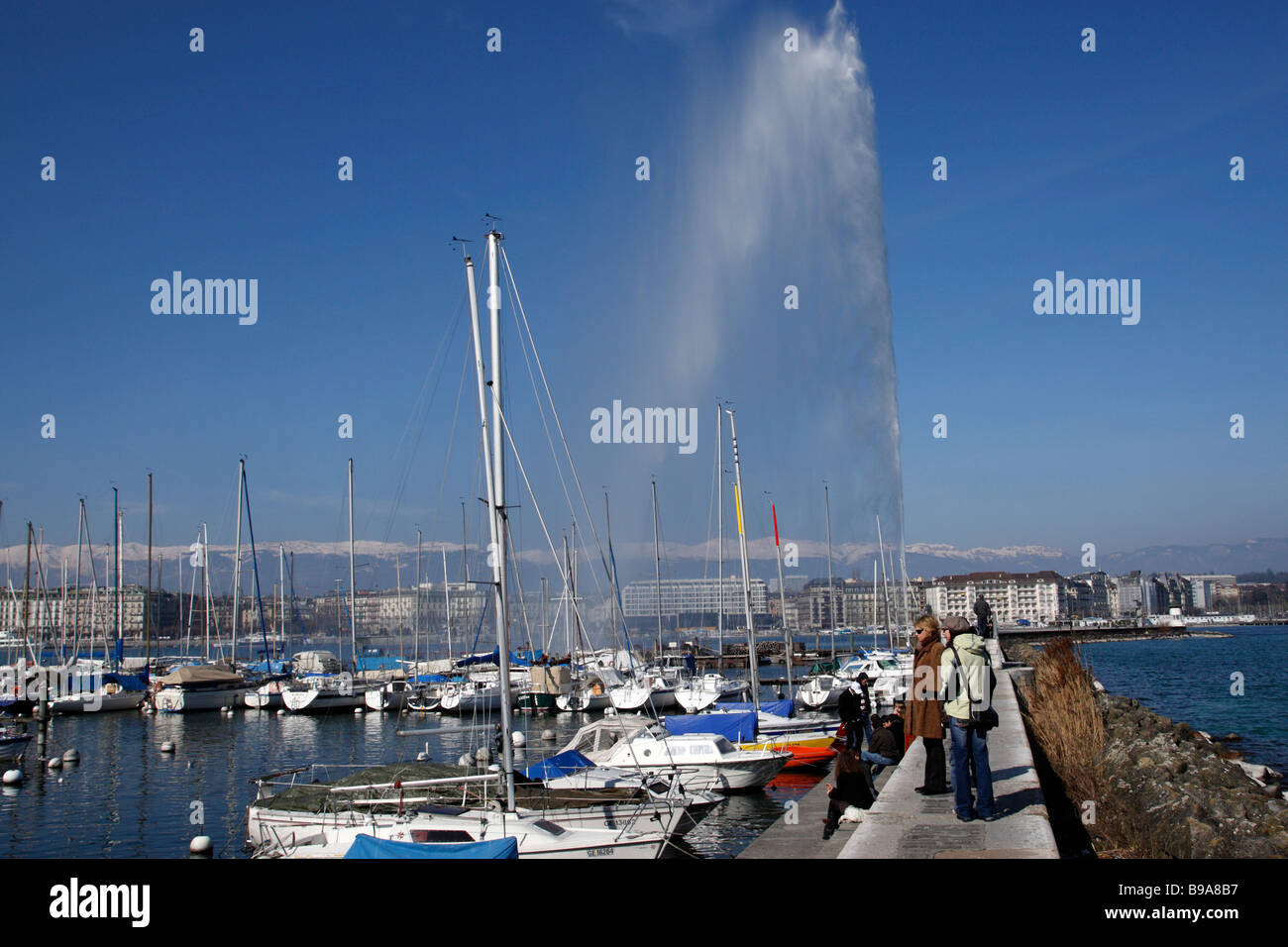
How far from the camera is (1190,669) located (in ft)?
256

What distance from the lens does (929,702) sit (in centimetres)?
1075

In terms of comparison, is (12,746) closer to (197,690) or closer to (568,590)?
(568,590)

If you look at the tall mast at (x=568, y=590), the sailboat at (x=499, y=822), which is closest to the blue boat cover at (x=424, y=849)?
the sailboat at (x=499, y=822)

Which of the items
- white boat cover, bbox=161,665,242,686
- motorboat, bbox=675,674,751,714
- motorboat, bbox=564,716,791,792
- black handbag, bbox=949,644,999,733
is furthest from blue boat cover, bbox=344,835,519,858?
white boat cover, bbox=161,665,242,686

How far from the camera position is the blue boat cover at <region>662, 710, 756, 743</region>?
2884 cm

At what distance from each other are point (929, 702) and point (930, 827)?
1481 millimetres

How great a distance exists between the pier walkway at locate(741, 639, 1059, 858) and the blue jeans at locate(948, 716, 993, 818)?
0.17 meters

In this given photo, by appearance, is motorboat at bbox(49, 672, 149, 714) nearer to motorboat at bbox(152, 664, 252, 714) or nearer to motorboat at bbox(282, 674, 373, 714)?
motorboat at bbox(152, 664, 252, 714)

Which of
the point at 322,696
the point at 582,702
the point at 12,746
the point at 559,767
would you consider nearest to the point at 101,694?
the point at 322,696

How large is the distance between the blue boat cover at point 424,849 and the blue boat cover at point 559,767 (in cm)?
988

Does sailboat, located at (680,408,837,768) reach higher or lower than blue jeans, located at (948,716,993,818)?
lower

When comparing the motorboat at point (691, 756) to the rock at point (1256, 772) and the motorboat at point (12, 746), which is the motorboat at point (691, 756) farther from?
the motorboat at point (12, 746)
